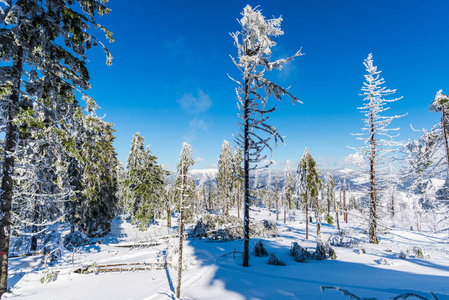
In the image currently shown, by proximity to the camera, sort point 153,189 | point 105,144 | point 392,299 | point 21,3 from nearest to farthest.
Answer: point 392,299 → point 21,3 → point 105,144 → point 153,189

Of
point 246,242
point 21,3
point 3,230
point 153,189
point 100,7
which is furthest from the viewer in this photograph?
point 153,189

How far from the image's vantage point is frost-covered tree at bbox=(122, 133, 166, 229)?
22.9m

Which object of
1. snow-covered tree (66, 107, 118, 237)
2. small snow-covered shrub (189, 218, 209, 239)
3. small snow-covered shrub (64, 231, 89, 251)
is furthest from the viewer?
small snow-covered shrub (189, 218, 209, 239)

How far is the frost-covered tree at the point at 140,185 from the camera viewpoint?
2289 centimetres

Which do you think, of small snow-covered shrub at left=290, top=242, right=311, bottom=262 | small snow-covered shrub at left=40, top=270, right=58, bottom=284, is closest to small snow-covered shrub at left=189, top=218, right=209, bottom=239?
small snow-covered shrub at left=290, top=242, right=311, bottom=262

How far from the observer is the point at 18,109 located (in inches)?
272

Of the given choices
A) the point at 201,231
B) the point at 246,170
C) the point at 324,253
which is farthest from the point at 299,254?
the point at 201,231

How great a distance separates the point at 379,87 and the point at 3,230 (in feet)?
80.6

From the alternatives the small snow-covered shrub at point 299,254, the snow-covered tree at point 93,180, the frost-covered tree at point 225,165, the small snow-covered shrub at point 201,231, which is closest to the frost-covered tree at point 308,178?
the small snow-covered shrub at point 201,231

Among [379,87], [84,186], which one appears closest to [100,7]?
[84,186]

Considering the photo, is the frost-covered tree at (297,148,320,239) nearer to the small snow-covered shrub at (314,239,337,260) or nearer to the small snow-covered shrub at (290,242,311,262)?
the small snow-covered shrub at (314,239,337,260)

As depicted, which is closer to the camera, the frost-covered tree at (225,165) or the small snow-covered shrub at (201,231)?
the small snow-covered shrub at (201,231)

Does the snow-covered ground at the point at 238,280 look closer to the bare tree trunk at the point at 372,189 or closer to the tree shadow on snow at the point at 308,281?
the tree shadow on snow at the point at 308,281

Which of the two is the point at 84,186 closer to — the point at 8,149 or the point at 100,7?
the point at 8,149
